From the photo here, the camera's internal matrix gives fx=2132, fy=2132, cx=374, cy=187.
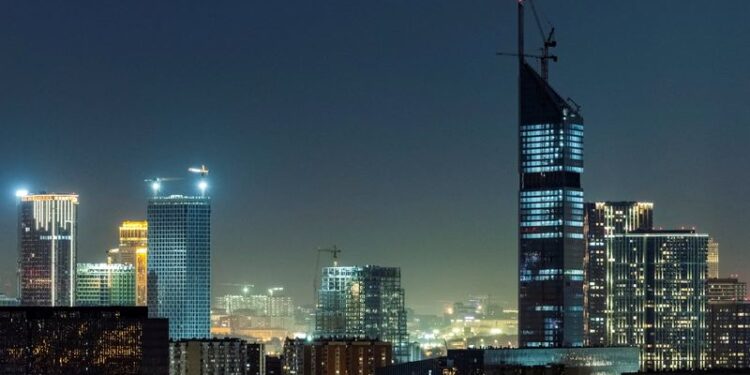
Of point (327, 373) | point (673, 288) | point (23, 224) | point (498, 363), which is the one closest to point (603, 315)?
point (673, 288)

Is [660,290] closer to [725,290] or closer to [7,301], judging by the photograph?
[725,290]

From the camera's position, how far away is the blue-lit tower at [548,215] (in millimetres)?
160250

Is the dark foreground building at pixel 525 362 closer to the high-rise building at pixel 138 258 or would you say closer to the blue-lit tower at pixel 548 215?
the blue-lit tower at pixel 548 215

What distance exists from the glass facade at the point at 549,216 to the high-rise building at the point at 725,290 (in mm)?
18159

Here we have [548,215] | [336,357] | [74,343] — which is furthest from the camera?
[548,215]

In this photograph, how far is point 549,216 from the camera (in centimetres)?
16088

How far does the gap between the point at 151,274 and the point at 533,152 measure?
45.1 m

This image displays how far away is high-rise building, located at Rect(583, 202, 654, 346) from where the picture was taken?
16650 centimetres

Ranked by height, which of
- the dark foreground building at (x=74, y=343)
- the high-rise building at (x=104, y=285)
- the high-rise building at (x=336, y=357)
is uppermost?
the high-rise building at (x=104, y=285)

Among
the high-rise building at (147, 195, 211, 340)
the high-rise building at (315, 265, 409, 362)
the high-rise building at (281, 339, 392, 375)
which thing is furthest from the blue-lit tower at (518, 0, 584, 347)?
the high-rise building at (147, 195, 211, 340)

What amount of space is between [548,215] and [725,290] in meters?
27.1

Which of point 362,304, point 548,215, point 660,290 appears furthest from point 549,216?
point 362,304

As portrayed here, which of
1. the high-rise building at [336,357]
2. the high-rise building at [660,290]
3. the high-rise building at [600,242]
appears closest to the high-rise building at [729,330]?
the high-rise building at [660,290]

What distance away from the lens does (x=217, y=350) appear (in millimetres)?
146750
